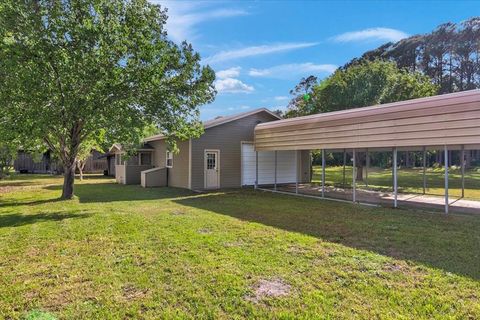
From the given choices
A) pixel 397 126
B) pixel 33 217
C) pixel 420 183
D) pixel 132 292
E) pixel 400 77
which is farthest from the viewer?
pixel 400 77

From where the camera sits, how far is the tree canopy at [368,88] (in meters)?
18.8

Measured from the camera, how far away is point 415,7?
12195 millimetres

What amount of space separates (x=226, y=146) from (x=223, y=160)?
69 centimetres

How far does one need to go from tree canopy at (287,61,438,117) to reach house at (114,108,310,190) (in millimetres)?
4121

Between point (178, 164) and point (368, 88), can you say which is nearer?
point (178, 164)

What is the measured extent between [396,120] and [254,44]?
11.5m

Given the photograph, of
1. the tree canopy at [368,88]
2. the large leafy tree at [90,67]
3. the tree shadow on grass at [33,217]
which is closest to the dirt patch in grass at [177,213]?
the tree shadow on grass at [33,217]

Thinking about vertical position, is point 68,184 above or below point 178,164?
below

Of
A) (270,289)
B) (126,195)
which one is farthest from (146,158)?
(270,289)

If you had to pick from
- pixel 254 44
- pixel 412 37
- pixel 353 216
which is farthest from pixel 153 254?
pixel 412 37

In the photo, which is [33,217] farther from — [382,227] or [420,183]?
[420,183]

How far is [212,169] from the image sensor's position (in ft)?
51.9

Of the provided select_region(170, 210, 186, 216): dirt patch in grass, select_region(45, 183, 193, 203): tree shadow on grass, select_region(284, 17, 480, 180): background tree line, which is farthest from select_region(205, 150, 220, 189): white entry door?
select_region(284, 17, 480, 180): background tree line

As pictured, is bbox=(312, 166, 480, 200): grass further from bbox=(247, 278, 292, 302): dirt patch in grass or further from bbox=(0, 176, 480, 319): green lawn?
bbox=(247, 278, 292, 302): dirt patch in grass
